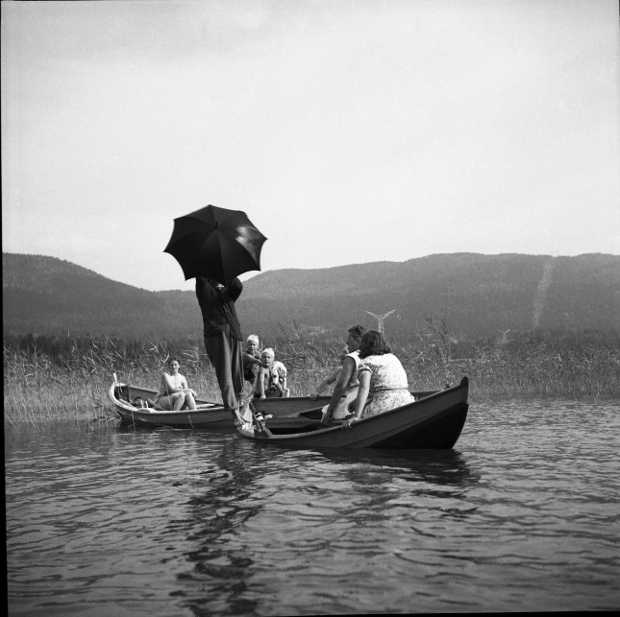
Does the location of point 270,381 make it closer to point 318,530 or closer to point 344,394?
point 344,394

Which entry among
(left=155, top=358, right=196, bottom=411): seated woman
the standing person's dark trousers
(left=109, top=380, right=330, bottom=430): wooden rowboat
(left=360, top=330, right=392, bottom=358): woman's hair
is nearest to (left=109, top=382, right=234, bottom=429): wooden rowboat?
(left=109, top=380, right=330, bottom=430): wooden rowboat

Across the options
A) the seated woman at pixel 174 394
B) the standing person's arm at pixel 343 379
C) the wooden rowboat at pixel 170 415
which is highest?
the standing person's arm at pixel 343 379

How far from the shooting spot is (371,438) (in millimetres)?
9320

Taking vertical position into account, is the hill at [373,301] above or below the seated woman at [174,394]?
above

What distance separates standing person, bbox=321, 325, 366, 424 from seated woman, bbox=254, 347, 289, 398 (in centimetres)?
304

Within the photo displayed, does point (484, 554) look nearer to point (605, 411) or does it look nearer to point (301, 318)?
point (605, 411)

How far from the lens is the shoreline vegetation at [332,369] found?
52.8 feet

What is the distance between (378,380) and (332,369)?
7.54 meters

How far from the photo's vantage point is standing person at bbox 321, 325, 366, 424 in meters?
9.01

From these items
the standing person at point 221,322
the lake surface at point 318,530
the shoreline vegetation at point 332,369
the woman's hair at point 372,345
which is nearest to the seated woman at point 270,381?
the shoreline vegetation at point 332,369

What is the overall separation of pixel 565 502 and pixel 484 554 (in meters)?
1.82

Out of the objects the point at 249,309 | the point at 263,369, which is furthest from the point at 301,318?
the point at 263,369

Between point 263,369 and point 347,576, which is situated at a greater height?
point 263,369

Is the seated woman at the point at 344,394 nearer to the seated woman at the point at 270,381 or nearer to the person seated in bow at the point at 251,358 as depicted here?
the person seated in bow at the point at 251,358
